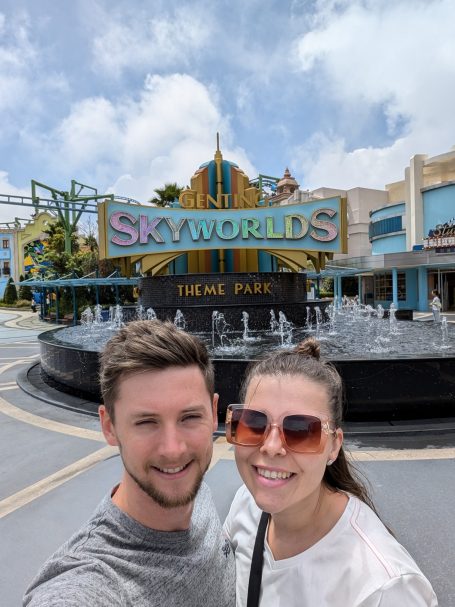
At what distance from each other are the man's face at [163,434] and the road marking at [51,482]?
2.91 m

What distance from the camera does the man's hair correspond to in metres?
1.33

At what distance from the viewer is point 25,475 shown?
4.14 metres

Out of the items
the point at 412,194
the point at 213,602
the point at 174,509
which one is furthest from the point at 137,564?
the point at 412,194

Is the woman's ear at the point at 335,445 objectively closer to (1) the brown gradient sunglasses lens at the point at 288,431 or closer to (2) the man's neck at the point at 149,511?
(1) the brown gradient sunglasses lens at the point at 288,431

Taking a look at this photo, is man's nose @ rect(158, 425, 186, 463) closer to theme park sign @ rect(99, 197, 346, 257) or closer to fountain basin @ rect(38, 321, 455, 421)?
fountain basin @ rect(38, 321, 455, 421)

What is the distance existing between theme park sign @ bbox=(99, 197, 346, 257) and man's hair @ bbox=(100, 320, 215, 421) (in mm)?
12032

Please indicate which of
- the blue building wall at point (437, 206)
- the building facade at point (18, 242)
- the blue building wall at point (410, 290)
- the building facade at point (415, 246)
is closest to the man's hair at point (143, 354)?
the building facade at point (415, 246)

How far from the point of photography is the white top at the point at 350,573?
1069mm

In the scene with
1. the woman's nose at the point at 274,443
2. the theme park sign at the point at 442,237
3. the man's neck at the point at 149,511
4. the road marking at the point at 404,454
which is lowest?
the road marking at the point at 404,454

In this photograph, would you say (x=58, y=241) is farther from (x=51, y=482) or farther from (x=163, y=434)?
(x=163, y=434)

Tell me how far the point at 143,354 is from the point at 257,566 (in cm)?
84

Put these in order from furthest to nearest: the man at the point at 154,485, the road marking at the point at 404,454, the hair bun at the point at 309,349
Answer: the road marking at the point at 404,454
the hair bun at the point at 309,349
the man at the point at 154,485

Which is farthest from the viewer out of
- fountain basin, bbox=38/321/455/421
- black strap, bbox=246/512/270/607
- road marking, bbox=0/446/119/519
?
fountain basin, bbox=38/321/455/421

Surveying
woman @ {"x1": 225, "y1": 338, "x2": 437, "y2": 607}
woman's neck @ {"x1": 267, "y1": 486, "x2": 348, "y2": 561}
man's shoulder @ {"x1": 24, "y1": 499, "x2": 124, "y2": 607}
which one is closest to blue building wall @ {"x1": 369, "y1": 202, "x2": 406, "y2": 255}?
woman @ {"x1": 225, "y1": 338, "x2": 437, "y2": 607}
